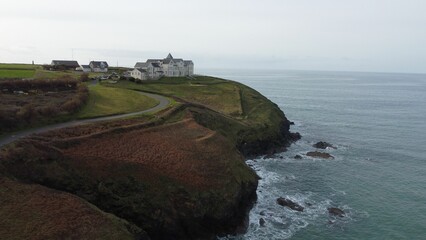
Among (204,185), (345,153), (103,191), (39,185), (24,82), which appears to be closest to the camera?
(39,185)

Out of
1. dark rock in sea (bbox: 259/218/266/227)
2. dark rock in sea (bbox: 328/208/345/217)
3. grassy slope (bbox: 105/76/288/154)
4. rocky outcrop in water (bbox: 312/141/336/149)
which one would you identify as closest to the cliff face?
dark rock in sea (bbox: 259/218/266/227)

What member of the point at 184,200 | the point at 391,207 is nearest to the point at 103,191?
the point at 184,200

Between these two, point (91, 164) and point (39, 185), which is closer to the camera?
point (39, 185)

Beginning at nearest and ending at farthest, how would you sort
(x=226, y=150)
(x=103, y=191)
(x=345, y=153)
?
(x=103, y=191) → (x=226, y=150) → (x=345, y=153)

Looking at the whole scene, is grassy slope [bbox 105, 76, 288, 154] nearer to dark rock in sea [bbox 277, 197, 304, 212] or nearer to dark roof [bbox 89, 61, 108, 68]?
Answer: dark rock in sea [bbox 277, 197, 304, 212]

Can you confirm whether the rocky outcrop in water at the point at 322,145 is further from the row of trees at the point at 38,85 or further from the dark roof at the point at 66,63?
the dark roof at the point at 66,63

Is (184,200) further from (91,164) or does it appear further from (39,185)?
(39,185)
